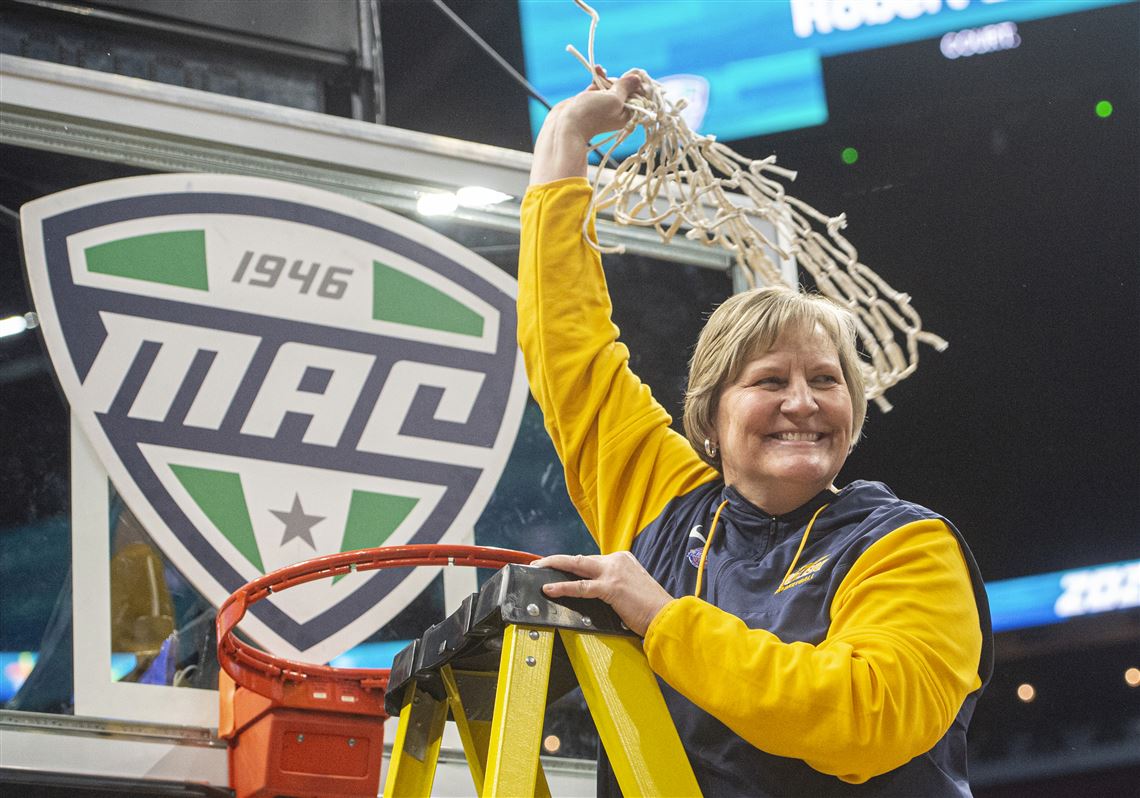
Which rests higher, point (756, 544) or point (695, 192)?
point (695, 192)

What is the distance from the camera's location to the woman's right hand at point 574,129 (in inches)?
65.2

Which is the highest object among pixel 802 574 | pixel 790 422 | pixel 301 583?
pixel 790 422

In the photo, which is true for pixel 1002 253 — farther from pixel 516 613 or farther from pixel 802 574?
pixel 516 613

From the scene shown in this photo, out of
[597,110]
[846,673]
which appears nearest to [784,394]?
[846,673]

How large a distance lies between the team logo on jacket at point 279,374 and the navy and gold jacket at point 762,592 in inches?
25.6

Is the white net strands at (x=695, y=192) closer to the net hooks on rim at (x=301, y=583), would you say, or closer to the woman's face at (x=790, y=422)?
the woman's face at (x=790, y=422)

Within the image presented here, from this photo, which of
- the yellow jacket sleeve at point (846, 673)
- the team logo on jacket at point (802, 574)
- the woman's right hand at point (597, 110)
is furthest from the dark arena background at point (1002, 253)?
the yellow jacket sleeve at point (846, 673)

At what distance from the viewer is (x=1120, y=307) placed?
15.5 ft

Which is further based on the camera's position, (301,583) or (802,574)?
(301,583)

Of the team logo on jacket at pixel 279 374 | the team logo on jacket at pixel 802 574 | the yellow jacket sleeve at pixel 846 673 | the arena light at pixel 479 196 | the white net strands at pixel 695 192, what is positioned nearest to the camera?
the yellow jacket sleeve at pixel 846 673

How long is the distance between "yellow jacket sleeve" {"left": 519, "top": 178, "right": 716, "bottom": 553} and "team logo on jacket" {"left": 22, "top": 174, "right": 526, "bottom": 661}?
669 millimetres

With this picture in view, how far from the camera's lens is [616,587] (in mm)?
1192

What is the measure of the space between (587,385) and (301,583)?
0.54 metres

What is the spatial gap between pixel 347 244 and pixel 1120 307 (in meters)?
3.28
